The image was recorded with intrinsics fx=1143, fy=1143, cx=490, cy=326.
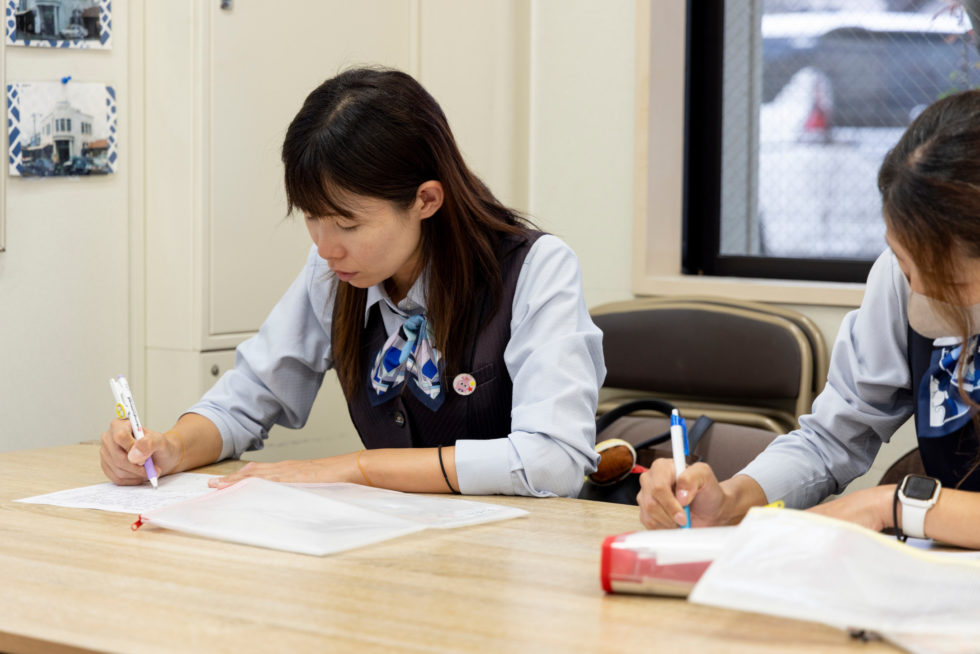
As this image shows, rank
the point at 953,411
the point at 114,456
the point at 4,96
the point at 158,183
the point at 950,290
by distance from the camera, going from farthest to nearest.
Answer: the point at 158,183 → the point at 4,96 → the point at 114,456 → the point at 953,411 → the point at 950,290

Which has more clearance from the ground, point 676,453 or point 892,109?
point 892,109

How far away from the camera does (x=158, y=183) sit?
8.74ft

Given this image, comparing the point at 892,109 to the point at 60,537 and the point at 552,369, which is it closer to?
the point at 552,369

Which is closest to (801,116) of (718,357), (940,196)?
(718,357)

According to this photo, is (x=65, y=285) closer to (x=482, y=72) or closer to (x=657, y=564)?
(x=482, y=72)

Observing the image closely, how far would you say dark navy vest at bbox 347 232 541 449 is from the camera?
5.75ft

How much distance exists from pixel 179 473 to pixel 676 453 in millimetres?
778

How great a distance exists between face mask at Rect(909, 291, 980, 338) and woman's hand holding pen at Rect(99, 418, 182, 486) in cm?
104

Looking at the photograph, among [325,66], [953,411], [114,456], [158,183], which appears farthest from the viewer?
[325,66]

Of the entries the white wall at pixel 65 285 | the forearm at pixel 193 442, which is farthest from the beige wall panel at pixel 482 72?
the forearm at pixel 193 442

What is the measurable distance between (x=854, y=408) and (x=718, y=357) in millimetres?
1124

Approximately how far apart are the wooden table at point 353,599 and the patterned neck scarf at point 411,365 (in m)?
0.42

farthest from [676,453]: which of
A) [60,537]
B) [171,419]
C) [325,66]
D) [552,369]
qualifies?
[325,66]

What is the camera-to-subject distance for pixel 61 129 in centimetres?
246
